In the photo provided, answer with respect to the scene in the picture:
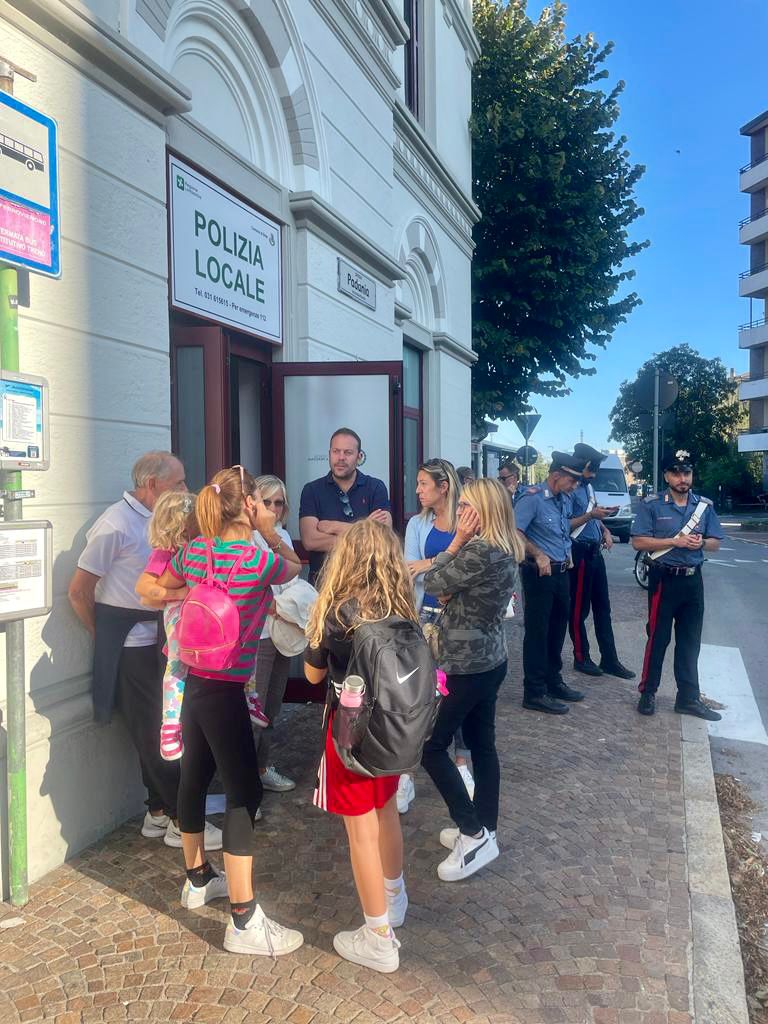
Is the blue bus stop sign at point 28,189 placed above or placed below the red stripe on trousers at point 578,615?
above

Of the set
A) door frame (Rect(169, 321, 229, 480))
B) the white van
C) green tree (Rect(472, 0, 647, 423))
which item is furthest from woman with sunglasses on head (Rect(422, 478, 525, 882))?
the white van

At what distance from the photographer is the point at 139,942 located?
9.61 feet

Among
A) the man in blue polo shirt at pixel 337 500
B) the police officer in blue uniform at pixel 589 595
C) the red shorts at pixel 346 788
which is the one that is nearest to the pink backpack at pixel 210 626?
the red shorts at pixel 346 788

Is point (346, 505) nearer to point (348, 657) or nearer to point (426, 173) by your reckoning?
point (348, 657)

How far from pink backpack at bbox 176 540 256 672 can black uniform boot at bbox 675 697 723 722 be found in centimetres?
417

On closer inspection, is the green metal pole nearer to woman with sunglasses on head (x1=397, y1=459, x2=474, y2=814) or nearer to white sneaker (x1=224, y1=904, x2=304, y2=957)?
white sneaker (x1=224, y1=904, x2=304, y2=957)

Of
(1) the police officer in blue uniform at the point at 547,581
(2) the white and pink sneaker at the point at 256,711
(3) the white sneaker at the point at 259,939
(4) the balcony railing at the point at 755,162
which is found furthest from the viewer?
(4) the balcony railing at the point at 755,162

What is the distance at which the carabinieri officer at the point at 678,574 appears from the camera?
19.0 ft

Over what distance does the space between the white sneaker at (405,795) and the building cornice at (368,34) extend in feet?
20.0

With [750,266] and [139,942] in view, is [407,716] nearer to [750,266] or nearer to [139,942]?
[139,942]

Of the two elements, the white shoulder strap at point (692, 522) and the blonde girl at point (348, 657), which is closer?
the blonde girl at point (348, 657)

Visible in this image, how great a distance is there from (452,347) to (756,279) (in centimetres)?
4370

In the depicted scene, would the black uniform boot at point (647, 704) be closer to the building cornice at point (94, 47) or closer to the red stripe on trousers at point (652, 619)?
the red stripe on trousers at point (652, 619)

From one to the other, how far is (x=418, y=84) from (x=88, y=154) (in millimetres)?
8650
